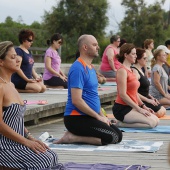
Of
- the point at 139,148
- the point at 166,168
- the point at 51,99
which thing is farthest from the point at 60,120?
the point at 166,168

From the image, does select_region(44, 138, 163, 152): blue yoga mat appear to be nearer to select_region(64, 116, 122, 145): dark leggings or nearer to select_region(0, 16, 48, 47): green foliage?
select_region(64, 116, 122, 145): dark leggings

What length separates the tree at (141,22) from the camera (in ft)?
119

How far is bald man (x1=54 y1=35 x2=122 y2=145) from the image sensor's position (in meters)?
6.69

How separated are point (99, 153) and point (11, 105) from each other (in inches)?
64.0

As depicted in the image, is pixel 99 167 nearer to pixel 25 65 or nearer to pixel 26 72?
pixel 25 65

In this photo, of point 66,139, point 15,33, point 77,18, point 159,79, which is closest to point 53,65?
point 159,79

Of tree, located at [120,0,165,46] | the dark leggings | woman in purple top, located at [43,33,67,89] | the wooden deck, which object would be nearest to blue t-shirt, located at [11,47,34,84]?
woman in purple top, located at [43,33,67,89]

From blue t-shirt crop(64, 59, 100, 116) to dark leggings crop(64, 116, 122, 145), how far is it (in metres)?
0.07

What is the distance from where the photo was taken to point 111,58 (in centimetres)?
1452

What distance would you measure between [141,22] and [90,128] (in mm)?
30943

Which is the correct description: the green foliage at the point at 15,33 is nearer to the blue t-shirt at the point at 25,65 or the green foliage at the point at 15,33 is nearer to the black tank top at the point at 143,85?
the blue t-shirt at the point at 25,65

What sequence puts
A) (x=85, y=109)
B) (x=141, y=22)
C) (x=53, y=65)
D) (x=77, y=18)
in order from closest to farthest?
(x=85, y=109), (x=53, y=65), (x=77, y=18), (x=141, y=22)

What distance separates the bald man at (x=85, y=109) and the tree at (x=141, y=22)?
29.4 meters

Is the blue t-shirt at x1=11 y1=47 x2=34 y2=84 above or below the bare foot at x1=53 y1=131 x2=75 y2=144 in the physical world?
above
